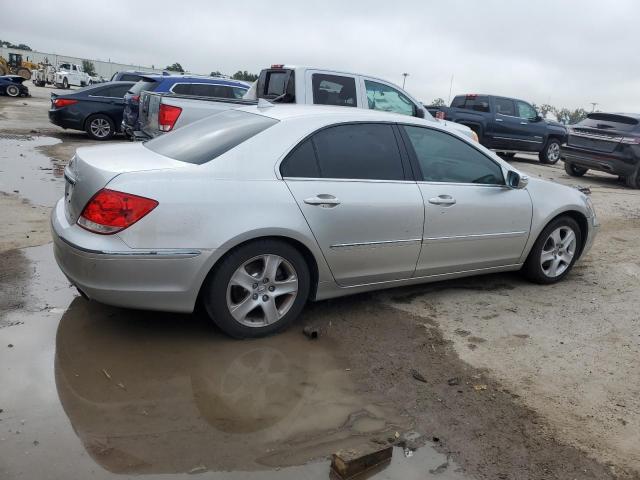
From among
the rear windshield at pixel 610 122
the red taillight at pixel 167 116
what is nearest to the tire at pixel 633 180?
the rear windshield at pixel 610 122

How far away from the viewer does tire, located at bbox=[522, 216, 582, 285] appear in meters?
5.22

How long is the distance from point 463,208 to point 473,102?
A: 1296 cm

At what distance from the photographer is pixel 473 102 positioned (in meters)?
16.5

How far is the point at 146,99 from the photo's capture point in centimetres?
853

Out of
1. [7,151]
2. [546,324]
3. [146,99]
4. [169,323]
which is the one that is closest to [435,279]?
[546,324]

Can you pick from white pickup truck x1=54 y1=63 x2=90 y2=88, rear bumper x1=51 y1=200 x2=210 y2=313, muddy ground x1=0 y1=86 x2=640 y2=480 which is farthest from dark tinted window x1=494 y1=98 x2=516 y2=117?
white pickup truck x1=54 y1=63 x2=90 y2=88

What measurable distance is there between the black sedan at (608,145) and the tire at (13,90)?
26298 millimetres

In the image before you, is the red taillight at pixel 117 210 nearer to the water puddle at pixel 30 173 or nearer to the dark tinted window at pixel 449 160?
the dark tinted window at pixel 449 160

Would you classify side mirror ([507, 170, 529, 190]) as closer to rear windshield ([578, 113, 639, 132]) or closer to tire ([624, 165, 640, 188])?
rear windshield ([578, 113, 639, 132])

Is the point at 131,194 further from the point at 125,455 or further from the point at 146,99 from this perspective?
the point at 146,99

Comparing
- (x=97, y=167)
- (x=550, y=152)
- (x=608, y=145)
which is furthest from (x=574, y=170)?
(x=97, y=167)

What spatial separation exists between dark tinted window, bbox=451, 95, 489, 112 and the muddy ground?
12180mm

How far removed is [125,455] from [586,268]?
5044 millimetres

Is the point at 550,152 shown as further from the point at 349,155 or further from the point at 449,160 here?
the point at 349,155
